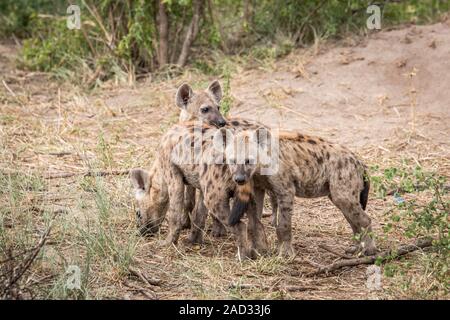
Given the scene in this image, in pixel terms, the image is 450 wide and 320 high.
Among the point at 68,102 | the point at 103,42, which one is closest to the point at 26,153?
the point at 68,102

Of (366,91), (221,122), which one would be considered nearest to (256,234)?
(221,122)

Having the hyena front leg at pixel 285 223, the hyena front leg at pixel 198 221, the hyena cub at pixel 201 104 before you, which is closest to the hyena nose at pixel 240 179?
the hyena front leg at pixel 285 223

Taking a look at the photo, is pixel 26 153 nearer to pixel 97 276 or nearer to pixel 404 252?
pixel 97 276

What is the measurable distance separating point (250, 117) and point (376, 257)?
377cm

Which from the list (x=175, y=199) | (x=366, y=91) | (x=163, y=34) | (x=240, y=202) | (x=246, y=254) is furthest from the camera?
(x=163, y=34)

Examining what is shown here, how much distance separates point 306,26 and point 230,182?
5.59 metres

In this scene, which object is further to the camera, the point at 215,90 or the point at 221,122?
the point at 215,90

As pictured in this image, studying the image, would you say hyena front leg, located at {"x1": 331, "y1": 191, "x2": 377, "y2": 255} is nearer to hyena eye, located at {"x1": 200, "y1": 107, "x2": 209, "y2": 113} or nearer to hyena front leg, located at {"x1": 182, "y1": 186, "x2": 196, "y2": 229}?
hyena front leg, located at {"x1": 182, "y1": 186, "x2": 196, "y2": 229}

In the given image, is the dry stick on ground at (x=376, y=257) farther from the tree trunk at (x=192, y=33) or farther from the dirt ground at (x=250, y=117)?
the tree trunk at (x=192, y=33)

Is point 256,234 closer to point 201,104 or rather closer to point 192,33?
point 201,104

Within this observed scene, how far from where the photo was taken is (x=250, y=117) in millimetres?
9031

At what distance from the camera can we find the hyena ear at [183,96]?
291 inches

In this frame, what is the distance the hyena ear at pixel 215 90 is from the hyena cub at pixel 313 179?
164 centimetres
